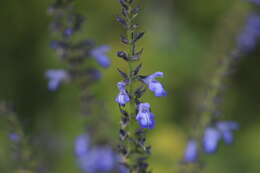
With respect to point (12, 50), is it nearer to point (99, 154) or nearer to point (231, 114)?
point (99, 154)

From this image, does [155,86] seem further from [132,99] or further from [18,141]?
[18,141]

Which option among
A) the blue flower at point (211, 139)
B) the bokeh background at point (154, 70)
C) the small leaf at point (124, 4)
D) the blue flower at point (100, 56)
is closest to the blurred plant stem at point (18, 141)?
the blue flower at point (100, 56)

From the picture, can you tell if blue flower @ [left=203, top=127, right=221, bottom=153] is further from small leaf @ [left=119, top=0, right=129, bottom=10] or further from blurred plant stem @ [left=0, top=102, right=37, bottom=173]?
small leaf @ [left=119, top=0, right=129, bottom=10]

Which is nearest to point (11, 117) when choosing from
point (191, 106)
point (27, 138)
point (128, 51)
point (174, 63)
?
point (27, 138)

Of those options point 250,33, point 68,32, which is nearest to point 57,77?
point 68,32

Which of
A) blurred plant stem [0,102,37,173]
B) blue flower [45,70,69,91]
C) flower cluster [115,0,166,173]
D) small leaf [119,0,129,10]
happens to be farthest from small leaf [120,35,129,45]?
blue flower [45,70,69,91]

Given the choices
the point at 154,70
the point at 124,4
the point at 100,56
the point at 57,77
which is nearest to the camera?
the point at 124,4

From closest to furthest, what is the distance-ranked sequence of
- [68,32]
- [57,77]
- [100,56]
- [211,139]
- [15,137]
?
[15,137] → [68,32] → [211,139] → [57,77] → [100,56]
